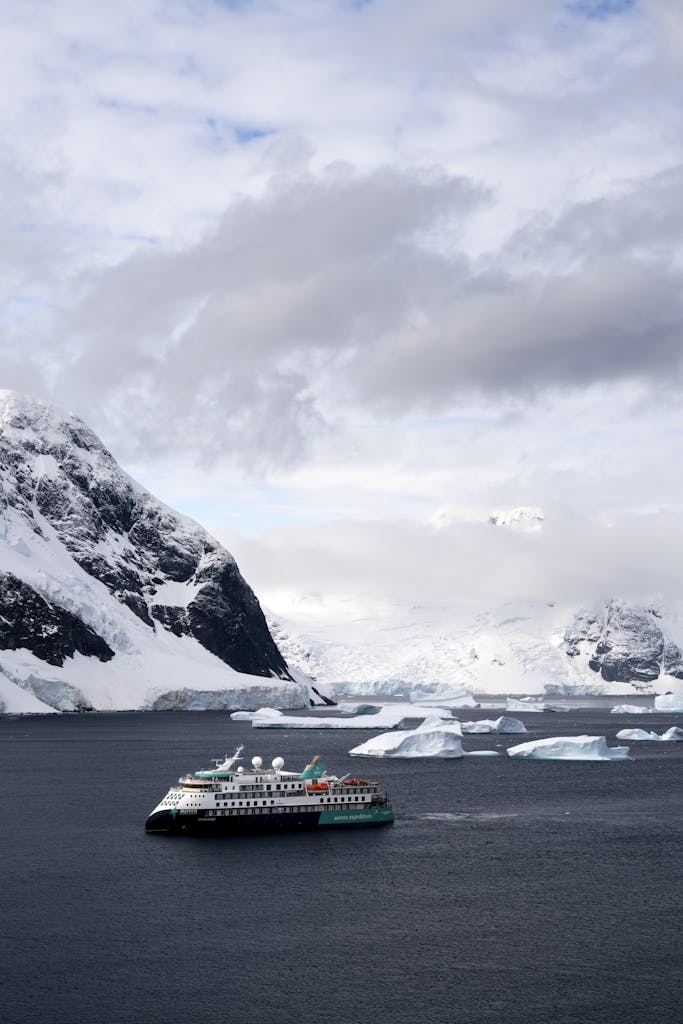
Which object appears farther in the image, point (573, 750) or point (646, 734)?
point (646, 734)

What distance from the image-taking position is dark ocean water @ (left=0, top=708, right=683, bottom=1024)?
159 ft

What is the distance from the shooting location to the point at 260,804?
92.3 m

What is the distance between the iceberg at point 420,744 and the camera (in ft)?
459

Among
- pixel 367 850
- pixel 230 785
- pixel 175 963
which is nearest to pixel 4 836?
pixel 230 785

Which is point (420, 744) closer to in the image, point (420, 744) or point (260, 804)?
point (420, 744)

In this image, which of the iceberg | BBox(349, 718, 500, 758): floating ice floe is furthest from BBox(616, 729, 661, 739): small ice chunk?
the iceberg

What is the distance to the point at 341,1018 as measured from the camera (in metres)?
46.5

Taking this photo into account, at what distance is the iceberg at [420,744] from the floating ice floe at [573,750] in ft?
32.2

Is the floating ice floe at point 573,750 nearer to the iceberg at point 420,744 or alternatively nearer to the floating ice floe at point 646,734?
the iceberg at point 420,744

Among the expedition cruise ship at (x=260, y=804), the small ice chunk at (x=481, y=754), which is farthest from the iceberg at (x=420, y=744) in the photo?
the expedition cruise ship at (x=260, y=804)

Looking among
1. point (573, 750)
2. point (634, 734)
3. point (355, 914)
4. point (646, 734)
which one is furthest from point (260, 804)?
point (646, 734)

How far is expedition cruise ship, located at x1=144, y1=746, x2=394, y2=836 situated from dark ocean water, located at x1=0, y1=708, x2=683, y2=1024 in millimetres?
2397

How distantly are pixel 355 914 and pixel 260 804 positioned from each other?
30447 mm

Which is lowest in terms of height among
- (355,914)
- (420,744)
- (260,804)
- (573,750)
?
(355,914)
